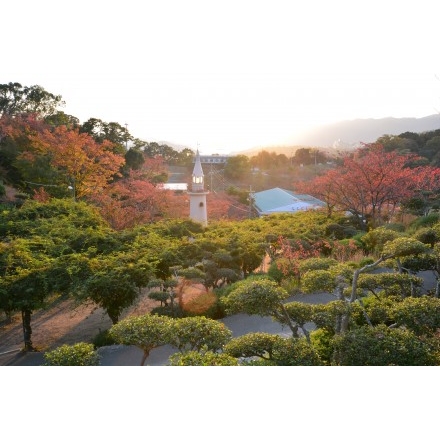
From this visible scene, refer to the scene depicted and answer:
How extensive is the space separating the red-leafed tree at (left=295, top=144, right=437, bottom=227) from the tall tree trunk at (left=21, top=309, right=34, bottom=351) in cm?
533

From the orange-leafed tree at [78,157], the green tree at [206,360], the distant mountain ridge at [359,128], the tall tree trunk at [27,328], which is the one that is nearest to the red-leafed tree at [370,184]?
the distant mountain ridge at [359,128]

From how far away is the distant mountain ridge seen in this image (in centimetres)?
389

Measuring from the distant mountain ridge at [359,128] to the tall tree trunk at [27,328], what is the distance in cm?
306

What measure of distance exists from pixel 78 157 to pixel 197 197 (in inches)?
105

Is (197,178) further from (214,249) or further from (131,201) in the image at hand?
(214,249)

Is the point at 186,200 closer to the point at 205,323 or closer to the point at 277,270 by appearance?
the point at 277,270

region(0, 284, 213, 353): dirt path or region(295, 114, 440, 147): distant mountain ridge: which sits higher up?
region(295, 114, 440, 147): distant mountain ridge

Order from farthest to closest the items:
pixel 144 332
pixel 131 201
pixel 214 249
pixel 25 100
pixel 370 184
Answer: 1. pixel 131 201
2. pixel 370 184
3. pixel 214 249
4. pixel 25 100
5. pixel 144 332

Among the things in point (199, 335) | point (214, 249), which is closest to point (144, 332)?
point (199, 335)

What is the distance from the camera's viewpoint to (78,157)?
6.31 metres

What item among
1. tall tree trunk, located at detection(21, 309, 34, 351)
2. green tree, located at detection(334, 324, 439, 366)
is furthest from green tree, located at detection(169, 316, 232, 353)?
tall tree trunk, located at detection(21, 309, 34, 351)

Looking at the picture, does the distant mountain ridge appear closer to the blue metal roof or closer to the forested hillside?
the forested hillside

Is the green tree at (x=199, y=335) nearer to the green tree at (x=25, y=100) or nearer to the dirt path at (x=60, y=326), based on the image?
the dirt path at (x=60, y=326)

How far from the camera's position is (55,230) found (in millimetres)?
5223
